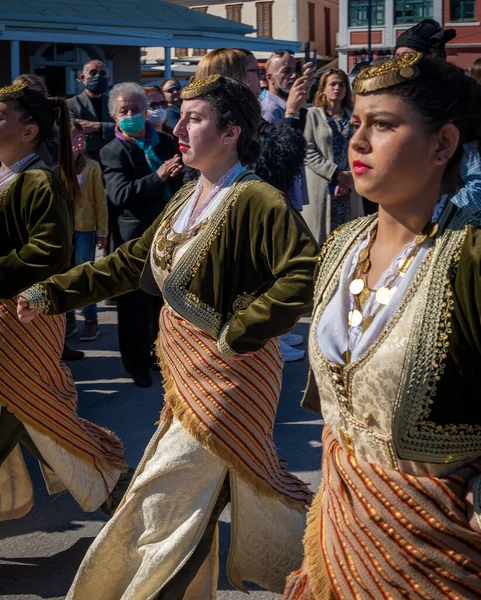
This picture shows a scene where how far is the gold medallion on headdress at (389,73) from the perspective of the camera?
229 centimetres

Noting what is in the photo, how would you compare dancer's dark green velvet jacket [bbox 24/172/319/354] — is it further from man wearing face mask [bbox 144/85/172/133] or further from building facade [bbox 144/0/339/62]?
building facade [bbox 144/0/339/62]

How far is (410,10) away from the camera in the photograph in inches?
1838

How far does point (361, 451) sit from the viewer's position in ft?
7.73

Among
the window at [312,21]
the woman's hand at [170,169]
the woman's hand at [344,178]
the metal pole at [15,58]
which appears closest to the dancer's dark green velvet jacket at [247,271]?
the woman's hand at [170,169]

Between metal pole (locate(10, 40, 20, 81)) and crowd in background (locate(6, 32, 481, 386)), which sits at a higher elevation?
metal pole (locate(10, 40, 20, 81))

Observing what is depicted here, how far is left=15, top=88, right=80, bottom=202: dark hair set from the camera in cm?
413

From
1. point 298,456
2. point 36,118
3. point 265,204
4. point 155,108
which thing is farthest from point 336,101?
point 265,204

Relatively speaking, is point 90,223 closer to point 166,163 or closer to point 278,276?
point 166,163

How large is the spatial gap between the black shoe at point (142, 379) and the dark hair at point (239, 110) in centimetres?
329

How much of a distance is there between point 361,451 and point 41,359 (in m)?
2.08

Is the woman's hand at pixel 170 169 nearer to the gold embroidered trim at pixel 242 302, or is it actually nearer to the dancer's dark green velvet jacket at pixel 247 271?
the dancer's dark green velvet jacket at pixel 247 271

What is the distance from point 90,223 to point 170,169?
1.49m

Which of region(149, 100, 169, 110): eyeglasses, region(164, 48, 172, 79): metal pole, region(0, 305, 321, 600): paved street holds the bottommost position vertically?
region(0, 305, 321, 600): paved street

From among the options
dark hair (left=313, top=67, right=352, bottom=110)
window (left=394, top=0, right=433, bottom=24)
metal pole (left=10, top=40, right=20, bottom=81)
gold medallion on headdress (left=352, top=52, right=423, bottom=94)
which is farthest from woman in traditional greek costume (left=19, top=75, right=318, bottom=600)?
window (left=394, top=0, right=433, bottom=24)
